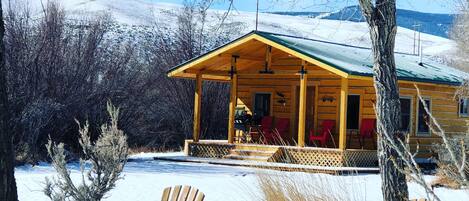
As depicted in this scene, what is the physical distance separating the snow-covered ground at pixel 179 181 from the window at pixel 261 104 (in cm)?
416

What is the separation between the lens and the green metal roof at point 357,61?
16.5m

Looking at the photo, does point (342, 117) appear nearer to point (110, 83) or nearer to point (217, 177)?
point (217, 177)

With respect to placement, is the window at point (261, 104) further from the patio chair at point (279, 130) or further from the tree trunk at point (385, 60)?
the tree trunk at point (385, 60)

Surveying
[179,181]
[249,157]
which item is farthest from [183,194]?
[249,157]

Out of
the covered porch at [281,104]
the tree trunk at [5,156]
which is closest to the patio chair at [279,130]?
the covered porch at [281,104]

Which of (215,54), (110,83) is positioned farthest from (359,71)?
(110,83)

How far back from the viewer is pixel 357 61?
18156 millimetres

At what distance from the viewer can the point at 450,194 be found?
11828mm

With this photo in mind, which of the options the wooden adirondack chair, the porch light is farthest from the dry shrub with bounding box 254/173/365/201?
the porch light

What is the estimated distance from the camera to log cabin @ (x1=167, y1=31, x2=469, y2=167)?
1706 centimetres

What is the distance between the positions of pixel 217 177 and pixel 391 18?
332 inches

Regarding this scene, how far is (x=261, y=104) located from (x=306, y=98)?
1.73 metres

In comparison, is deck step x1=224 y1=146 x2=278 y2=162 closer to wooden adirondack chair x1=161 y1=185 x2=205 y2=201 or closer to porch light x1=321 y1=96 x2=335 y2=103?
porch light x1=321 y1=96 x2=335 y2=103

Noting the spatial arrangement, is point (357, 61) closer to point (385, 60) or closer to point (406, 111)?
point (406, 111)
